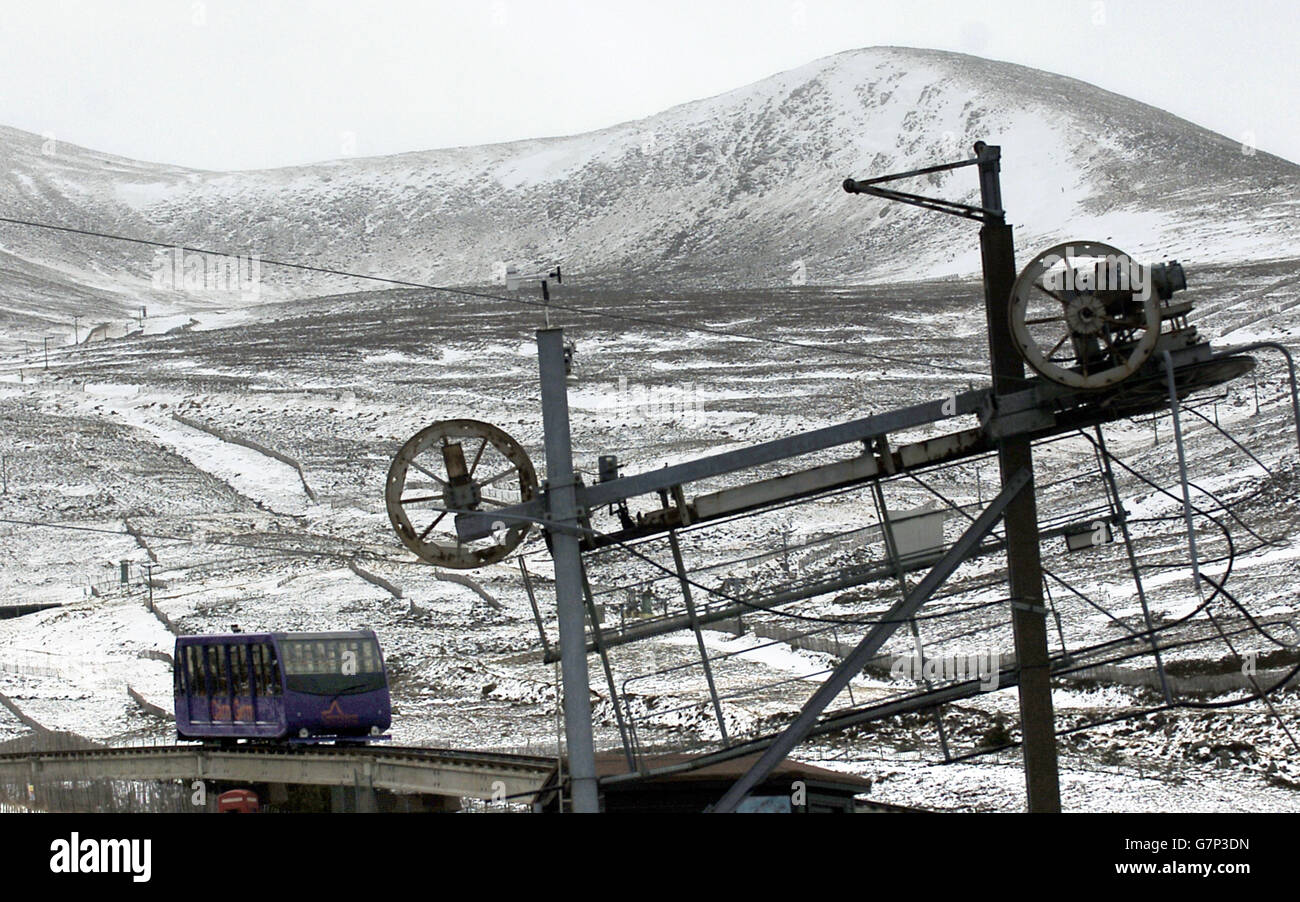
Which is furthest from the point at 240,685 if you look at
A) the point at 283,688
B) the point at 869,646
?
the point at 869,646

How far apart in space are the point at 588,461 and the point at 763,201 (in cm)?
12399

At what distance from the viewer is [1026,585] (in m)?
14.5

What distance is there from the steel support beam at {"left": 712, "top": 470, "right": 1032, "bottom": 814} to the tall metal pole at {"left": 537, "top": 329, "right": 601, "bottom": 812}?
1.35m

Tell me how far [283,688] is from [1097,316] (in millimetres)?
22431

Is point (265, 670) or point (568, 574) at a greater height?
→ point (568, 574)

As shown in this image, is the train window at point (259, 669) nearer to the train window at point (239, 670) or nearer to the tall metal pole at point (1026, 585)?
the train window at point (239, 670)

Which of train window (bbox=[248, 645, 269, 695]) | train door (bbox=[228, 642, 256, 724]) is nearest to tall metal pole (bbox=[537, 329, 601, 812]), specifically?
train window (bbox=[248, 645, 269, 695])

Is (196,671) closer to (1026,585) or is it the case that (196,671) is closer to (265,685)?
(265,685)

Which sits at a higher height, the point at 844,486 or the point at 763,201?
the point at 763,201

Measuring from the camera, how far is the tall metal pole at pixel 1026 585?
14445 mm
